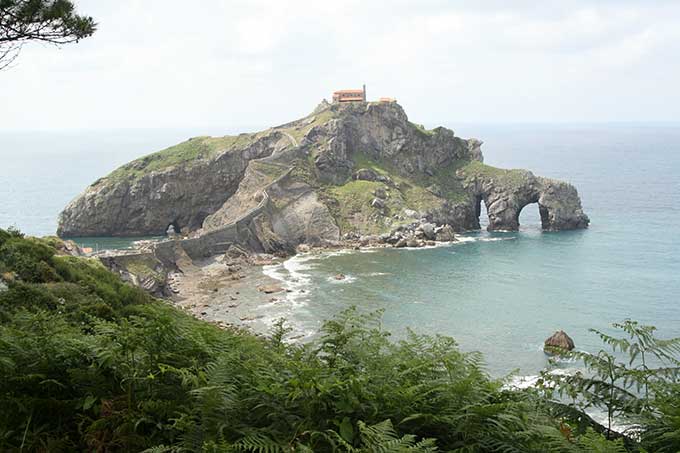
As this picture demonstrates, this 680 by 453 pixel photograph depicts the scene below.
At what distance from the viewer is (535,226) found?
330ft

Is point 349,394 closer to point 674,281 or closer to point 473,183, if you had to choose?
point 674,281

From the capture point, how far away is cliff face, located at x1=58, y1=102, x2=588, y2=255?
8906 cm

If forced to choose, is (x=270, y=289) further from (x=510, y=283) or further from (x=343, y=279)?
(x=510, y=283)

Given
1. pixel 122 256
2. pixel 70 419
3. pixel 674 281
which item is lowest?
pixel 674 281

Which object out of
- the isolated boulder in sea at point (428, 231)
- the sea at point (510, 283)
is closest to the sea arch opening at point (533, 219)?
the sea at point (510, 283)

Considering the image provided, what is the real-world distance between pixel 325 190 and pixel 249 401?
8769cm

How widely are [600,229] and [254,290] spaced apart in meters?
57.5

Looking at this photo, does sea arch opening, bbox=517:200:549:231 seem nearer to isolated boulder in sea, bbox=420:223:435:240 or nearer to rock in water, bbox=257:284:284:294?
isolated boulder in sea, bbox=420:223:435:240

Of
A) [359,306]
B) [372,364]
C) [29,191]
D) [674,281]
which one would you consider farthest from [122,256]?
[29,191]

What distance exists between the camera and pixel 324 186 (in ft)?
313

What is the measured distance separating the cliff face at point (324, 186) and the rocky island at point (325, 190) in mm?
172

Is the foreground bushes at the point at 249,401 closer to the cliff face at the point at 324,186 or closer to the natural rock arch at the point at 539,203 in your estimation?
the cliff face at the point at 324,186

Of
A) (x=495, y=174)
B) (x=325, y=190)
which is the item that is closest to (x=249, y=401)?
(x=325, y=190)

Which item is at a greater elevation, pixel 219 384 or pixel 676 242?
pixel 219 384
